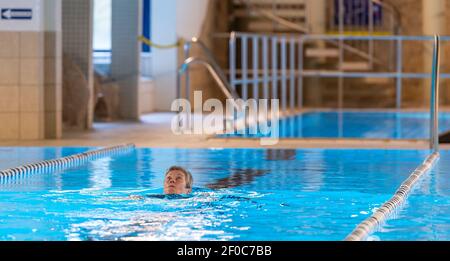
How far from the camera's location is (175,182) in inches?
248

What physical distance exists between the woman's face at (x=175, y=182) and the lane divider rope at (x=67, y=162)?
165 cm

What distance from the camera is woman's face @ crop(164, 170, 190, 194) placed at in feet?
20.6

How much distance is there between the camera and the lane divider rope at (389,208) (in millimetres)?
4664

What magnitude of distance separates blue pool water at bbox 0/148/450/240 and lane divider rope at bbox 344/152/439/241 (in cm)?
12

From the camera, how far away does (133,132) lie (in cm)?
1173

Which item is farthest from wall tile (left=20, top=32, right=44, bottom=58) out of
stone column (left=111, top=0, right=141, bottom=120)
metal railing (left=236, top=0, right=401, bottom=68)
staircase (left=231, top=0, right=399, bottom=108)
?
staircase (left=231, top=0, right=399, bottom=108)

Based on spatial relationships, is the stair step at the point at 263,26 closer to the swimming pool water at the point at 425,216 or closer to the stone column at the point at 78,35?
the stone column at the point at 78,35

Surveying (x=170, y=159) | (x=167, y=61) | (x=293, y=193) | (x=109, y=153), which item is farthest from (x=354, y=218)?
(x=167, y=61)

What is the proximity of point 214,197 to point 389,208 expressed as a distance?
4.07 feet

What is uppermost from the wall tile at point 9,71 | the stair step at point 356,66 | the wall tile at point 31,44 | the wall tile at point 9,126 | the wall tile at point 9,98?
the wall tile at point 31,44

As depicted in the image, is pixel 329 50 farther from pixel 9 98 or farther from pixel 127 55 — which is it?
pixel 9 98

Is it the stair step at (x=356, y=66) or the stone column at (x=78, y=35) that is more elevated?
the stone column at (x=78, y=35)

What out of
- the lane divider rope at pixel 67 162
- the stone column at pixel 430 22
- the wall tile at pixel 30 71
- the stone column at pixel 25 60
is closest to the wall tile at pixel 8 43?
the stone column at pixel 25 60

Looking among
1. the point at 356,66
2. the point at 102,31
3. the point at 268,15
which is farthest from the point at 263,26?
the point at 102,31
